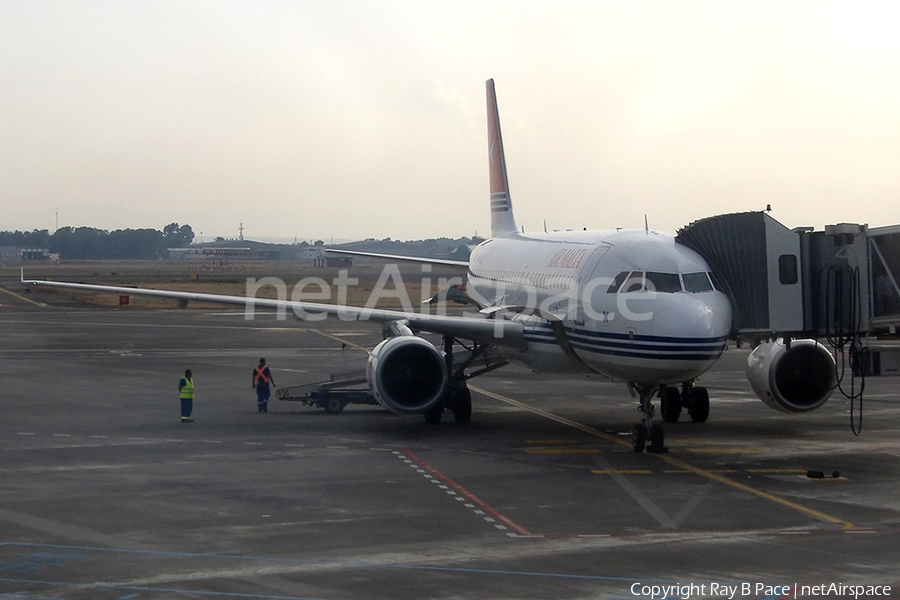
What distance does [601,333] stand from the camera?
24.1m

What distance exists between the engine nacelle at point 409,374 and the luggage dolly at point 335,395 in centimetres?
424

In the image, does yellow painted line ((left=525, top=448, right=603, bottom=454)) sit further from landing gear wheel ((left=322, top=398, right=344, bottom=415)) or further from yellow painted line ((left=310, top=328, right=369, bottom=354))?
yellow painted line ((left=310, top=328, right=369, bottom=354))

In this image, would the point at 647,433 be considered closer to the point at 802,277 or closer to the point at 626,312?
the point at 626,312

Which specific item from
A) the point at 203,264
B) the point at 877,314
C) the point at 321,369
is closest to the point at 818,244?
the point at 877,314

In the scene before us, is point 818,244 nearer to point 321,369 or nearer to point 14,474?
point 14,474

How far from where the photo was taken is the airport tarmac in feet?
47.7

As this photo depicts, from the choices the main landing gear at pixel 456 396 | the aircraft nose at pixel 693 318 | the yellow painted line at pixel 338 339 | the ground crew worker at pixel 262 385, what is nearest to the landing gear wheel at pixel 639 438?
the aircraft nose at pixel 693 318

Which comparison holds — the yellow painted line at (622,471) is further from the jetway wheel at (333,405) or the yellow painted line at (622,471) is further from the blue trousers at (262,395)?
the blue trousers at (262,395)

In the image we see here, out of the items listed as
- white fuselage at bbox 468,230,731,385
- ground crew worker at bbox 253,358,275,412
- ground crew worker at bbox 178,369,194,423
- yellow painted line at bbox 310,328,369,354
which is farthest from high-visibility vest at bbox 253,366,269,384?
yellow painted line at bbox 310,328,369,354

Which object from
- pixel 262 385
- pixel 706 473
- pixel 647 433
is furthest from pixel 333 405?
pixel 706 473

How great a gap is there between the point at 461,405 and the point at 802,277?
9.51 m

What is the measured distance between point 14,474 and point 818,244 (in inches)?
640

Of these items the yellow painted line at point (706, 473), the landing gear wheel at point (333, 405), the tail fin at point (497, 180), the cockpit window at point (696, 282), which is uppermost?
the tail fin at point (497, 180)

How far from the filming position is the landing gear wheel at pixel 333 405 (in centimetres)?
3241
